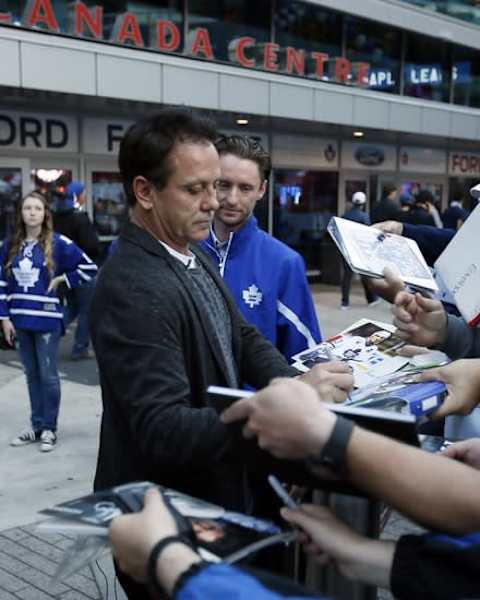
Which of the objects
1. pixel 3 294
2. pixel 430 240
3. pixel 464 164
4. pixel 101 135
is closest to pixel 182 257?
pixel 430 240

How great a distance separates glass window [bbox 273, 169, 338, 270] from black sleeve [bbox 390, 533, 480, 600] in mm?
13709

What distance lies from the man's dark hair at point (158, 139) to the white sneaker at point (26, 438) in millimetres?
4135

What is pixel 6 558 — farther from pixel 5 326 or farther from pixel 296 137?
pixel 296 137

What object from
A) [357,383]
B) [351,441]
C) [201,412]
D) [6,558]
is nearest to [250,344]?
[357,383]

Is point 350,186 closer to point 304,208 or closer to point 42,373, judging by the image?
point 304,208

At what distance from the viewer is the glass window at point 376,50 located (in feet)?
50.2

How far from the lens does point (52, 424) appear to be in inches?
222

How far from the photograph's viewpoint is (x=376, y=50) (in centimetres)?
1584

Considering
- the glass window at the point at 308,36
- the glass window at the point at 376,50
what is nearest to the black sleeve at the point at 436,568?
the glass window at the point at 308,36

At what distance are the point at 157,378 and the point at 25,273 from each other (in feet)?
13.9

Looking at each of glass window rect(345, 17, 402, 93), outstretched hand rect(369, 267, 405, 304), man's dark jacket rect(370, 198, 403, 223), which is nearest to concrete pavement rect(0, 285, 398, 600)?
outstretched hand rect(369, 267, 405, 304)

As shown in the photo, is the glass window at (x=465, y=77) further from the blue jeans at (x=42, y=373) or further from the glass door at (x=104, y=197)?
the blue jeans at (x=42, y=373)

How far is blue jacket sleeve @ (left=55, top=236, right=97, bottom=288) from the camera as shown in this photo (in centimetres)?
606

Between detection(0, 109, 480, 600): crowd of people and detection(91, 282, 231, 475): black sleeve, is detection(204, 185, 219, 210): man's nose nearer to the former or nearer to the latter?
detection(0, 109, 480, 600): crowd of people
